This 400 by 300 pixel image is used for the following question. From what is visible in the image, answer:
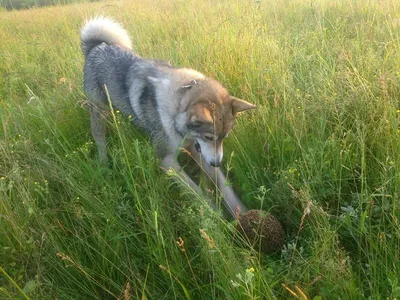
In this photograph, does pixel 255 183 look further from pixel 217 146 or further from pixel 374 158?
pixel 374 158

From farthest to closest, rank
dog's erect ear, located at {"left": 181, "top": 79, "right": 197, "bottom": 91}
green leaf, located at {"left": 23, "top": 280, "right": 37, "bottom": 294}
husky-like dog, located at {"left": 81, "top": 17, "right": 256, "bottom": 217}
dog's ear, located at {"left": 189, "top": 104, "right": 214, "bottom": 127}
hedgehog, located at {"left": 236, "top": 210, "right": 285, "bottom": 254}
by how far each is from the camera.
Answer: dog's erect ear, located at {"left": 181, "top": 79, "right": 197, "bottom": 91} < husky-like dog, located at {"left": 81, "top": 17, "right": 256, "bottom": 217} < dog's ear, located at {"left": 189, "top": 104, "right": 214, "bottom": 127} < hedgehog, located at {"left": 236, "top": 210, "right": 285, "bottom": 254} < green leaf, located at {"left": 23, "top": 280, "right": 37, "bottom": 294}

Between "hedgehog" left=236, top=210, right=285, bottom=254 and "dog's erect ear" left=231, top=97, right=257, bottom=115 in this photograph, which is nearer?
"hedgehog" left=236, top=210, right=285, bottom=254

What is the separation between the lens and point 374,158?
200 cm

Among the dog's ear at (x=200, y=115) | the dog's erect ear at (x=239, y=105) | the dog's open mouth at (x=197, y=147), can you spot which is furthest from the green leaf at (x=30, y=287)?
the dog's erect ear at (x=239, y=105)

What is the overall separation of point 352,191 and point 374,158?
0.71 ft

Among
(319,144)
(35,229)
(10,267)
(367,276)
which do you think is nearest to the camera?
(367,276)

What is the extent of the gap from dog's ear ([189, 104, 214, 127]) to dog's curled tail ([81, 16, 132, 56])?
6.70 feet

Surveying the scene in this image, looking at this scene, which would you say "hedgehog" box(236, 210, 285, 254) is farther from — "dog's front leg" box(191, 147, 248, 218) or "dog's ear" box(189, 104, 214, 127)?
"dog's ear" box(189, 104, 214, 127)

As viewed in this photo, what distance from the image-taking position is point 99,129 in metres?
3.14

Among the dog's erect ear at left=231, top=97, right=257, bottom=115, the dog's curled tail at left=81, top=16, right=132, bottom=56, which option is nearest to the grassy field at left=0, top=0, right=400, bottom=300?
the dog's erect ear at left=231, top=97, right=257, bottom=115

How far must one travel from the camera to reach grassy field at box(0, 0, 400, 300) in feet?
4.97

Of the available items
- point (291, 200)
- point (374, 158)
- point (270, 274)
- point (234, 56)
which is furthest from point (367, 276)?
point (234, 56)

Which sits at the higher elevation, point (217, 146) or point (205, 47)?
point (205, 47)

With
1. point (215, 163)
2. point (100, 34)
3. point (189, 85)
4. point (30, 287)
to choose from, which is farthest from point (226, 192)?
point (100, 34)
